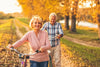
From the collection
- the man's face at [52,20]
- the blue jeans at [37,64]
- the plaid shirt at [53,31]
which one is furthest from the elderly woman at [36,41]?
the plaid shirt at [53,31]

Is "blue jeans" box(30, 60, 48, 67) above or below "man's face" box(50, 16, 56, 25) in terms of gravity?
below

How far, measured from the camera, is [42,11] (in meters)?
21.4

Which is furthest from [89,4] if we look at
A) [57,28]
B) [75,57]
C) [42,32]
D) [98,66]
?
[42,32]

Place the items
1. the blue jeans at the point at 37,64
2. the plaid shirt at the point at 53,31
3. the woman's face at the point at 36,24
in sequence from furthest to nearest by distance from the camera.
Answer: the plaid shirt at the point at 53,31
the blue jeans at the point at 37,64
the woman's face at the point at 36,24

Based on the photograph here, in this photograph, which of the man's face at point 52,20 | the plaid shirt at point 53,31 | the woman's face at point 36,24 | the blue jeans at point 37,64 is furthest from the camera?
the plaid shirt at point 53,31

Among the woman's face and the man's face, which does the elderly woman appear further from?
the man's face

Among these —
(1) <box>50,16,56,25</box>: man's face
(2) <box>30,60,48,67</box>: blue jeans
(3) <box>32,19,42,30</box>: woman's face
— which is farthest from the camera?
(1) <box>50,16,56,25</box>: man's face

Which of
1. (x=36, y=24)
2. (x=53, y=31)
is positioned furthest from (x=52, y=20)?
(x=36, y=24)

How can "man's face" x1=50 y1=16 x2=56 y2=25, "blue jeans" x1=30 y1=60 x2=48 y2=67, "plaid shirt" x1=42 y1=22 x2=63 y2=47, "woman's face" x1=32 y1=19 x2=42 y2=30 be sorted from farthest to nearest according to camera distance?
"plaid shirt" x1=42 y1=22 x2=63 y2=47
"man's face" x1=50 y1=16 x2=56 y2=25
"blue jeans" x1=30 y1=60 x2=48 y2=67
"woman's face" x1=32 y1=19 x2=42 y2=30

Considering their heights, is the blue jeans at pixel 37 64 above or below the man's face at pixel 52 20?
below

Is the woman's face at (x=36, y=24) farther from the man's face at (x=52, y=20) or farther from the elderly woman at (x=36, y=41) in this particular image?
the man's face at (x=52, y=20)

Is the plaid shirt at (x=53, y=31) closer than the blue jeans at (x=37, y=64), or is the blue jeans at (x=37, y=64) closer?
the blue jeans at (x=37, y=64)

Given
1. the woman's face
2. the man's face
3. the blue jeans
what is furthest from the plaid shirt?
the woman's face

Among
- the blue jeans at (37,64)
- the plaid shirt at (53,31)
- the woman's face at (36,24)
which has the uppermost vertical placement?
the woman's face at (36,24)
